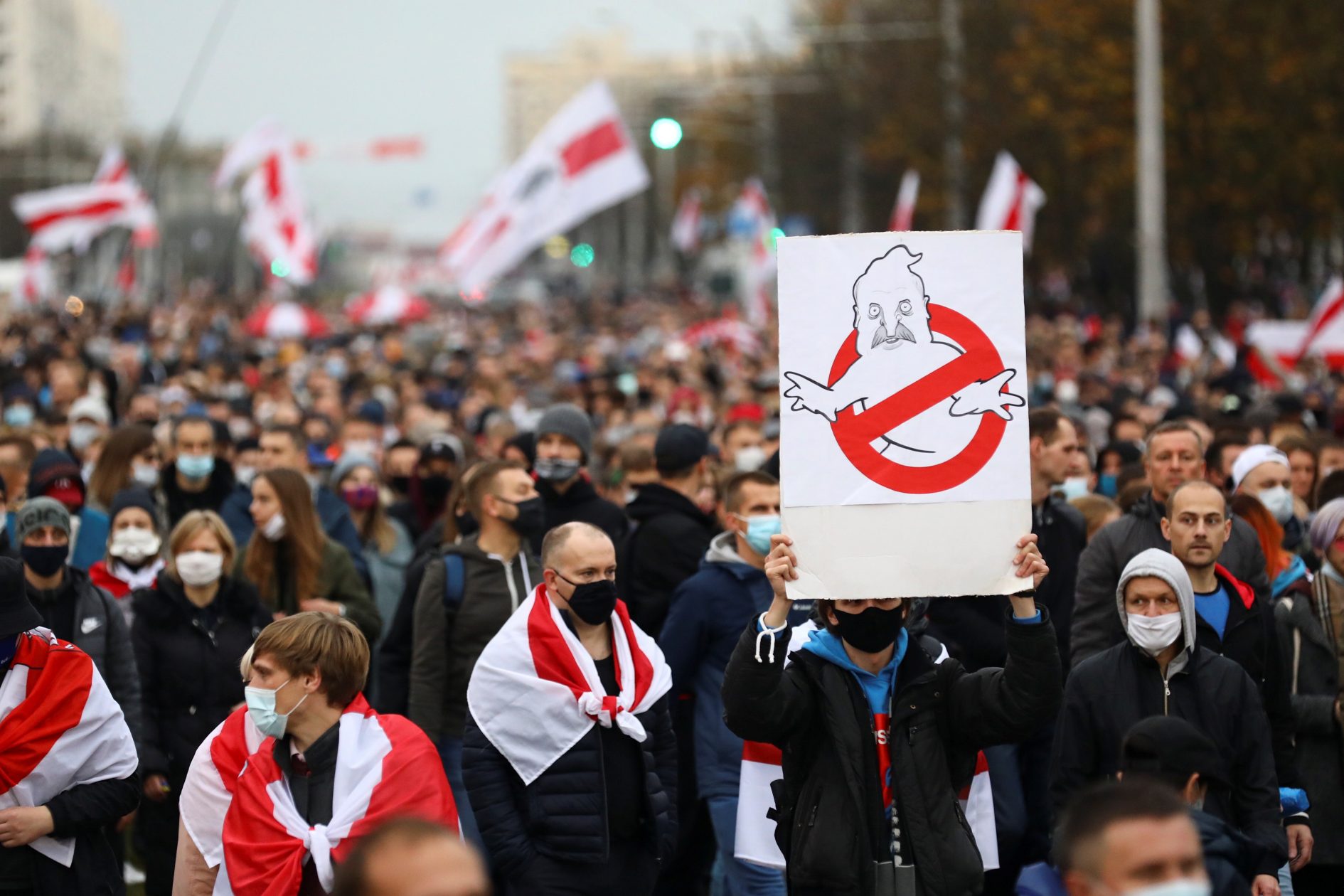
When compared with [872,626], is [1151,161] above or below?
above

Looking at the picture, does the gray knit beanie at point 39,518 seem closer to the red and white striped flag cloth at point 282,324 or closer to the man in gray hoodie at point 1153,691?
the man in gray hoodie at point 1153,691

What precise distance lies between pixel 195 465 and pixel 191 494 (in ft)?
0.63

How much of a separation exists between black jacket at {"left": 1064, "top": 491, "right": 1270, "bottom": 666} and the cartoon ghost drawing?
6.64 feet

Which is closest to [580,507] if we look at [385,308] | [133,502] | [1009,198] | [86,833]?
[133,502]

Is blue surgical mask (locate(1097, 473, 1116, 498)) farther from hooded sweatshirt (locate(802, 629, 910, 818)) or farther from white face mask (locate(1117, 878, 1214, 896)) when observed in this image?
white face mask (locate(1117, 878, 1214, 896))

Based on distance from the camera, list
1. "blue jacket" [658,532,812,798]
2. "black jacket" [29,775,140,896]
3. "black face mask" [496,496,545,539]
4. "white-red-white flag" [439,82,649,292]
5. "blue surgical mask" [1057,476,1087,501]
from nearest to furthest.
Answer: "black jacket" [29,775,140,896] < "blue jacket" [658,532,812,798] < "black face mask" [496,496,545,539] < "blue surgical mask" [1057,476,1087,501] < "white-red-white flag" [439,82,649,292]

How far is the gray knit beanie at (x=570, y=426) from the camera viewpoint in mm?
9102

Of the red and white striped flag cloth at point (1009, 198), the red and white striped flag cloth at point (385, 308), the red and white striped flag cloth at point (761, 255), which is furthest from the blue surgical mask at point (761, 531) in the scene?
the red and white striped flag cloth at point (385, 308)

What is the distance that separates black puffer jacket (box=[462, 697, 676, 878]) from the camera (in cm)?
583

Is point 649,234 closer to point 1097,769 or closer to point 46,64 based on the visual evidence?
point 46,64

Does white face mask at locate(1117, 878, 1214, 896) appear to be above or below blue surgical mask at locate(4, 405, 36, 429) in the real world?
→ below

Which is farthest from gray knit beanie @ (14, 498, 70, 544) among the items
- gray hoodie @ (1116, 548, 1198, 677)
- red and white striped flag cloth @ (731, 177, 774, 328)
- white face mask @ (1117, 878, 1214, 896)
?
red and white striped flag cloth @ (731, 177, 774, 328)

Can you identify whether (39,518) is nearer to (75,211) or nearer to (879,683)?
(879,683)

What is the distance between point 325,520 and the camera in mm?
9758
